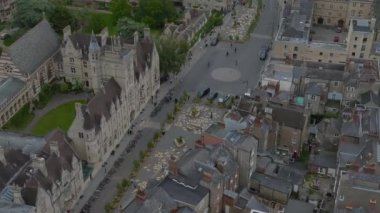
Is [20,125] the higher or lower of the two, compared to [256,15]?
lower

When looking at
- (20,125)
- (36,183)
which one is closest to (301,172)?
(36,183)

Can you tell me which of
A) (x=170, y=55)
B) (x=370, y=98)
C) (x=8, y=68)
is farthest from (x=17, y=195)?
(x=370, y=98)

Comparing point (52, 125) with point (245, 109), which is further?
point (52, 125)

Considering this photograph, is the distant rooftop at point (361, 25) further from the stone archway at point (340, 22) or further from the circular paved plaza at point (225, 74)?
the circular paved plaza at point (225, 74)

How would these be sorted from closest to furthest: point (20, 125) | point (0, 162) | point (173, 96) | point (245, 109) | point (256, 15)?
point (0, 162)
point (245, 109)
point (20, 125)
point (173, 96)
point (256, 15)

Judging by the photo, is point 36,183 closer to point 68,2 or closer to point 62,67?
point 62,67

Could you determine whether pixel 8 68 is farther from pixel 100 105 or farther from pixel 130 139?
pixel 130 139

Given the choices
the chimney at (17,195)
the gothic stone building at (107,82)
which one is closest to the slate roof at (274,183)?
the gothic stone building at (107,82)
